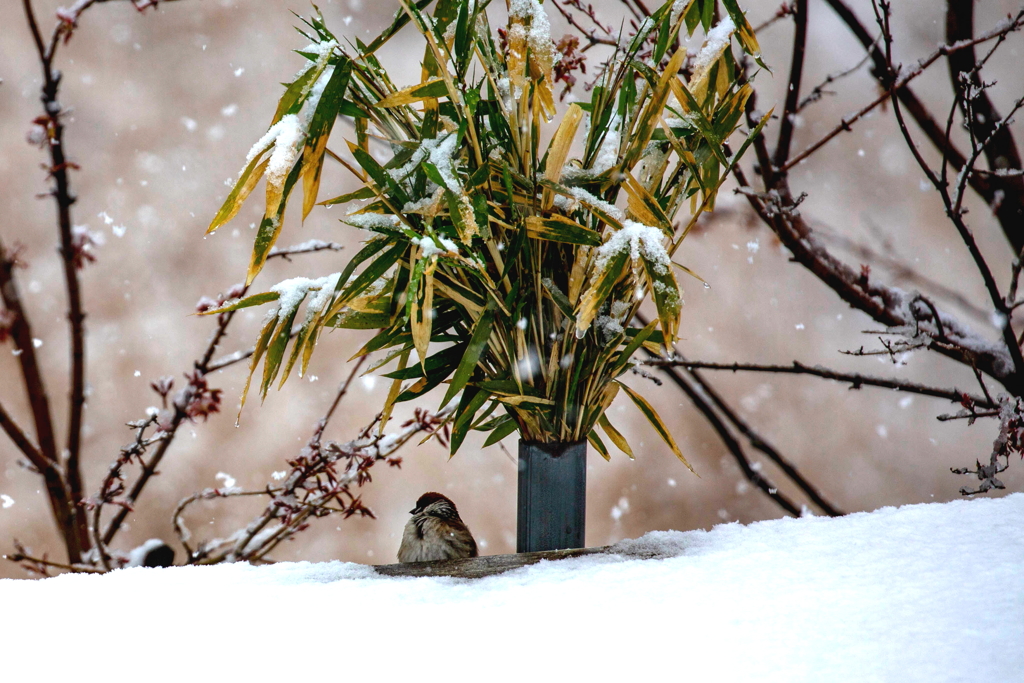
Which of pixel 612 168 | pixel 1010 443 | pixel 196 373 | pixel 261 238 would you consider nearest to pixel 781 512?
pixel 1010 443

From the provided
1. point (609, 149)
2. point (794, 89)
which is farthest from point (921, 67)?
point (609, 149)

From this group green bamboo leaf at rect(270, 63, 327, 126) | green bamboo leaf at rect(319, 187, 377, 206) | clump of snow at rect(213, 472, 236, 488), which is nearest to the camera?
green bamboo leaf at rect(270, 63, 327, 126)

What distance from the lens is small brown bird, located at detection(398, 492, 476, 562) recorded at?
1000 mm

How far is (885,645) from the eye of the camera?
59cm

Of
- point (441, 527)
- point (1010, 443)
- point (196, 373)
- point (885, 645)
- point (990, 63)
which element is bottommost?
point (885, 645)

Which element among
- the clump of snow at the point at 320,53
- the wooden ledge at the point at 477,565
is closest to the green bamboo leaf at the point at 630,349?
the wooden ledge at the point at 477,565

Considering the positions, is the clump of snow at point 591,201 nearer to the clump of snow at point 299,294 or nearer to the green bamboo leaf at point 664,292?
the green bamboo leaf at point 664,292

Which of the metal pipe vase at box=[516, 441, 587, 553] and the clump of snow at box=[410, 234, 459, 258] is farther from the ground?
the clump of snow at box=[410, 234, 459, 258]

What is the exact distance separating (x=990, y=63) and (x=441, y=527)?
1.50 metres

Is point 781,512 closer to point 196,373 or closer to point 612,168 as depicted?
point 612,168

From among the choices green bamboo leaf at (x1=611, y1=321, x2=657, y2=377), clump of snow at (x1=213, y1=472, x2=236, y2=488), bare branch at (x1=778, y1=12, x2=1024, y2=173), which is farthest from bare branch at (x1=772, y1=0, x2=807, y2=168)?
clump of snow at (x1=213, y1=472, x2=236, y2=488)

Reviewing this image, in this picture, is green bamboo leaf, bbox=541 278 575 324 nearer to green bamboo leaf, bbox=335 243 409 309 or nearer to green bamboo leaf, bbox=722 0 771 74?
green bamboo leaf, bbox=335 243 409 309

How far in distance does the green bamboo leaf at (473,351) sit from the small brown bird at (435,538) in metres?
0.29

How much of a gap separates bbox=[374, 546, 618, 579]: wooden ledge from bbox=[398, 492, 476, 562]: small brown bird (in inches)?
2.8
